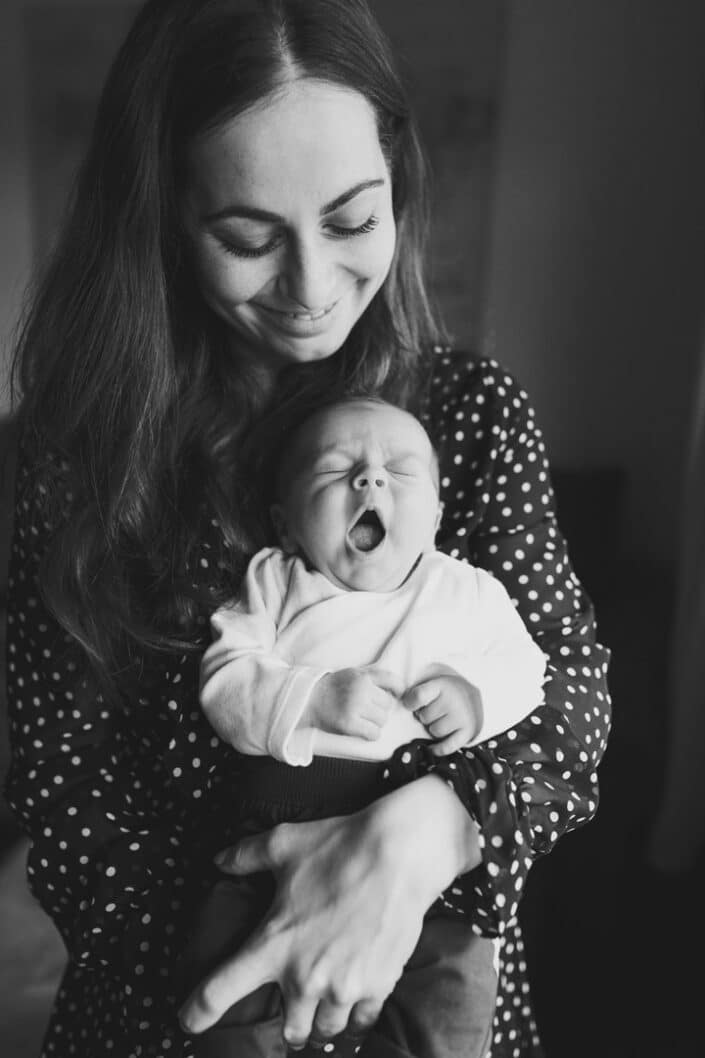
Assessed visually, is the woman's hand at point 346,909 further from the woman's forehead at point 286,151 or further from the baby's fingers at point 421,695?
the woman's forehead at point 286,151

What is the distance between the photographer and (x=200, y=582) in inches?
40.9

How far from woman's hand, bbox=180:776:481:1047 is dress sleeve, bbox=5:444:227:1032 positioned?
15 cm

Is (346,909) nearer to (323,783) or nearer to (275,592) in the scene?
(323,783)

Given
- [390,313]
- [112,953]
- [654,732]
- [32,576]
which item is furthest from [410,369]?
[654,732]

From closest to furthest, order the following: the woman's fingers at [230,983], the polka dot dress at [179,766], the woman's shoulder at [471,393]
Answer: the woman's fingers at [230,983] → the polka dot dress at [179,766] → the woman's shoulder at [471,393]

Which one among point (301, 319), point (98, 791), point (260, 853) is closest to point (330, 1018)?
point (260, 853)

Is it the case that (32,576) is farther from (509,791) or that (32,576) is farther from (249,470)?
(509,791)

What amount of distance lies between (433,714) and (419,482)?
24 centimetres

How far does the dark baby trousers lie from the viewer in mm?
853

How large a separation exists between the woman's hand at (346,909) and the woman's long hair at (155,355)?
28cm

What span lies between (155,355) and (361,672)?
17.3 inches

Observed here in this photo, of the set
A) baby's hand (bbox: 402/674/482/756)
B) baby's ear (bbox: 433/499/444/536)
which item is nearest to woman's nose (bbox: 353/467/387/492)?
baby's ear (bbox: 433/499/444/536)

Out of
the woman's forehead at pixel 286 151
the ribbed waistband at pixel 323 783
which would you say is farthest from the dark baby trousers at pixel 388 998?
the woman's forehead at pixel 286 151

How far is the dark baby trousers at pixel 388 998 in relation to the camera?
2.80 feet
